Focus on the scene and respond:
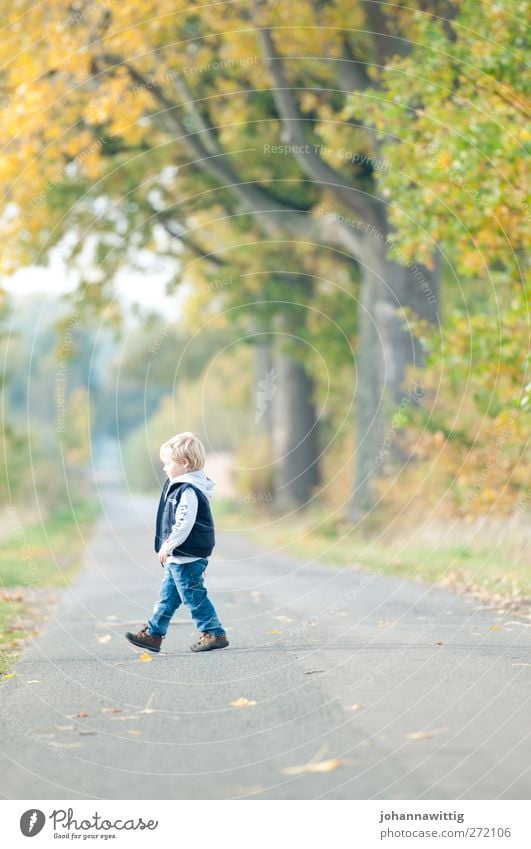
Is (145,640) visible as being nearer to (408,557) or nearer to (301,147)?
(408,557)

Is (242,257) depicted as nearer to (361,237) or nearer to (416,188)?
(361,237)

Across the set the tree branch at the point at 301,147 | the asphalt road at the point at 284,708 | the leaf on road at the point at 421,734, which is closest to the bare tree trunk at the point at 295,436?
the tree branch at the point at 301,147

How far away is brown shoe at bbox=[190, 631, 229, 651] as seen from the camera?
23.4 ft

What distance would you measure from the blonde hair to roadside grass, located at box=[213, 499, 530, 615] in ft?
10.9

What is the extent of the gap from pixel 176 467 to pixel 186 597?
0.87 meters

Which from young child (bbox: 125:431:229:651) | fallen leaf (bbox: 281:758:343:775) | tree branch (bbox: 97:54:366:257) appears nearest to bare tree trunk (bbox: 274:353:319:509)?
tree branch (bbox: 97:54:366:257)

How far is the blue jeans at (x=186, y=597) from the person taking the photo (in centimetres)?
691

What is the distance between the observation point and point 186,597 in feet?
22.7

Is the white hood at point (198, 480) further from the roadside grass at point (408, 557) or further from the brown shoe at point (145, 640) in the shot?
the roadside grass at point (408, 557)

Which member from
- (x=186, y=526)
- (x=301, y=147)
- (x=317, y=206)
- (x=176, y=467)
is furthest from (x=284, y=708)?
(x=317, y=206)

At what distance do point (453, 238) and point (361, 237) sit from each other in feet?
20.1

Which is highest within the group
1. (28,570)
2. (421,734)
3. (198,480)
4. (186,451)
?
(28,570)

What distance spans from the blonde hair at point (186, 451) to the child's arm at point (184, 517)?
0.18 metres

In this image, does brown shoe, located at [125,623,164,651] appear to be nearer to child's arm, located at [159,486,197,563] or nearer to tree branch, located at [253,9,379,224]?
child's arm, located at [159,486,197,563]
